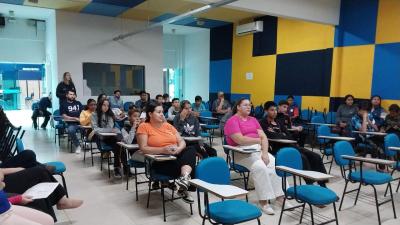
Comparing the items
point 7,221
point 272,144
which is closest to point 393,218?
point 272,144

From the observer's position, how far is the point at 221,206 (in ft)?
7.66

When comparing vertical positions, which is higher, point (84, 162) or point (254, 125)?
point (254, 125)

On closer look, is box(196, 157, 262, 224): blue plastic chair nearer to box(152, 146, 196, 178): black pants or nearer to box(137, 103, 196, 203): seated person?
box(137, 103, 196, 203): seated person

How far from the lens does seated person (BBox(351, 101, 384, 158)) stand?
505 centimetres

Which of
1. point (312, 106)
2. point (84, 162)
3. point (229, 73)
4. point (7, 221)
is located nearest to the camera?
point (7, 221)

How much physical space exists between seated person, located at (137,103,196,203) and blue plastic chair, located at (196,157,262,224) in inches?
19.5

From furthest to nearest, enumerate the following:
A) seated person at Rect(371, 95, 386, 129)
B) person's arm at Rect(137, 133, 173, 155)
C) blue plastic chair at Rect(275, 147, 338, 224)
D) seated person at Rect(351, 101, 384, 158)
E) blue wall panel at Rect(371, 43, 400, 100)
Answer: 1. blue wall panel at Rect(371, 43, 400, 100)
2. seated person at Rect(371, 95, 386, 129)
3. seated person at Rect(351, 101, 384, 158)
4. person's arm at Rect(137, 133, 173, 155)
5. blue plastic chair at Rect(275, 147, 338, 224)

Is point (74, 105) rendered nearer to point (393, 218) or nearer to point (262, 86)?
point (262, 86)

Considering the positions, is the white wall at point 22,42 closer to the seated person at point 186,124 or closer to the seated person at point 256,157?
the seated person at point 186,124

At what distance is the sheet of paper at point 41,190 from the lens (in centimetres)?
220

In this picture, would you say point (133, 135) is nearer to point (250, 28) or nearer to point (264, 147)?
point (264, 147)

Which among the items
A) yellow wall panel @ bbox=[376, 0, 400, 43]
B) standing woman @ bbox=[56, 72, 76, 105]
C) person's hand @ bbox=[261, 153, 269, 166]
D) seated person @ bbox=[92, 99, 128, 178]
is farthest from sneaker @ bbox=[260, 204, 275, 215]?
standing woman @ bbox=[56, 72, 76, 105]

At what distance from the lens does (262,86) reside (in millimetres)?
9023

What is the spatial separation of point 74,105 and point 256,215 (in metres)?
5.59
